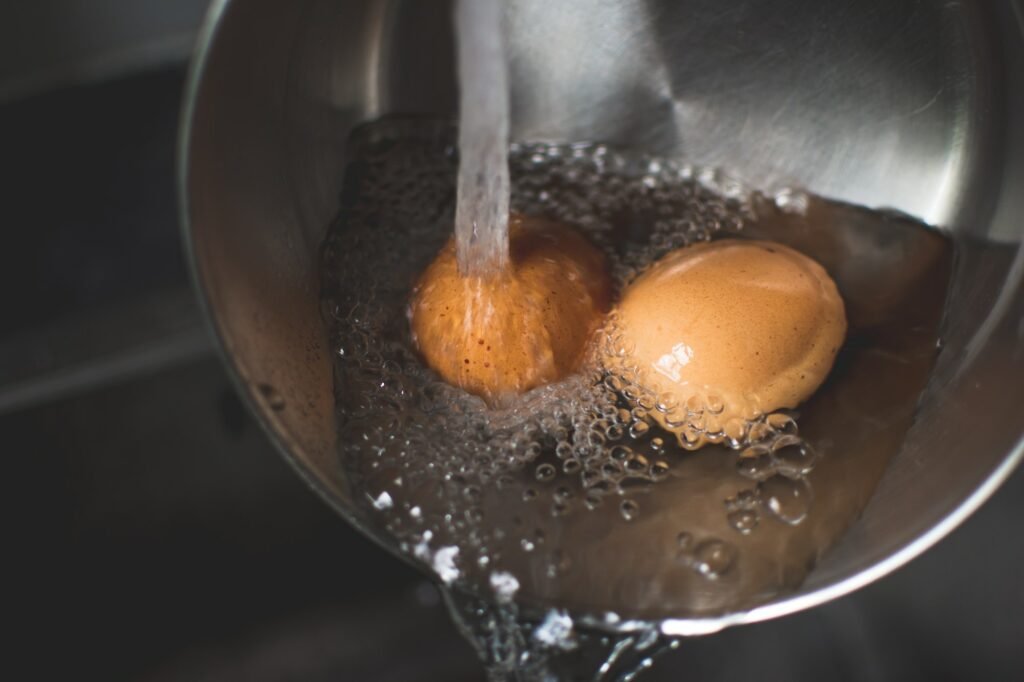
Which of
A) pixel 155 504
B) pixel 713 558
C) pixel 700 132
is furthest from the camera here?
pixel 155 504

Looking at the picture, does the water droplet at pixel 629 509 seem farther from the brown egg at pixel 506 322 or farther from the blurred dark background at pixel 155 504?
the blurred dark background at pixel 155 504

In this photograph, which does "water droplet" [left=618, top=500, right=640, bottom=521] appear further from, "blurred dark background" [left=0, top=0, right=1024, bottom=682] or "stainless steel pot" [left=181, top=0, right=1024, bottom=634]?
"blurred dark background" [left=0, top=0, right=1024, bottom=682]

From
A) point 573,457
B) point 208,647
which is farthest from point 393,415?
point 208,647

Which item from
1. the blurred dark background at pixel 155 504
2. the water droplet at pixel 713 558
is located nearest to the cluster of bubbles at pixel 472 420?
the water droplet at pixel 713 558

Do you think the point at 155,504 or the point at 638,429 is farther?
the point at 155,504

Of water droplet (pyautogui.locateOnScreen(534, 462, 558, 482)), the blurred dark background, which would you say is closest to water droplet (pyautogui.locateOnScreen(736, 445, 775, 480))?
water droplet (pyautogui.locateOnScreen(534, 462, 558, 482))

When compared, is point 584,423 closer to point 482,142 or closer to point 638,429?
point 638,429

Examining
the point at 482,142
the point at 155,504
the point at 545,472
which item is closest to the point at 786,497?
the point at 545,472
